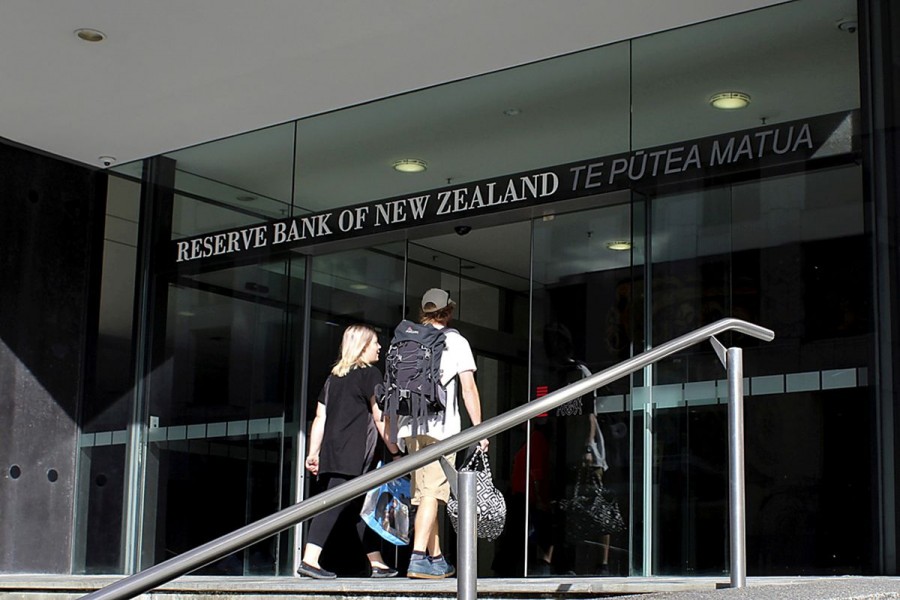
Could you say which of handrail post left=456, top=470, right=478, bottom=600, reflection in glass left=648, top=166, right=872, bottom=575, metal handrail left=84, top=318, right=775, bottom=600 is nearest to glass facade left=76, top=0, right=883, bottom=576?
reflection in glass left=648, top=166, right=872, bottom=575

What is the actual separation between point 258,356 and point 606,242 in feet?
11.6

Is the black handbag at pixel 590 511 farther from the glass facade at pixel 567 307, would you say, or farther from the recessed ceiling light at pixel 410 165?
the recessed ceiling light at pixel 410 165

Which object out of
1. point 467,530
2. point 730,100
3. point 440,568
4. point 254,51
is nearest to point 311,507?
point 467,530

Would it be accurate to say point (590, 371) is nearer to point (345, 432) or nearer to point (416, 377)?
point (416, 377)

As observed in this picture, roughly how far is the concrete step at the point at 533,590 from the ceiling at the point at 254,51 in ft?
12.3

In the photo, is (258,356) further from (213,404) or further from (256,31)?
(256,31)

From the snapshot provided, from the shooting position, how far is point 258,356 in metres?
10.4

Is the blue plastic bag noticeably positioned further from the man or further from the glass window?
the glass window

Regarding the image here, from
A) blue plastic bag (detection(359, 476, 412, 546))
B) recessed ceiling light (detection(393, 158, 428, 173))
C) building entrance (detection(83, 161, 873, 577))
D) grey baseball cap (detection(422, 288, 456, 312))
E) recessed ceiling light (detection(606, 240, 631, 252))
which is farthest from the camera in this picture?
recessed ceiling light (detection(393, 158, 428, 173))

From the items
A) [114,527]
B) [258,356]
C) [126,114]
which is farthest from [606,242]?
[114,527]

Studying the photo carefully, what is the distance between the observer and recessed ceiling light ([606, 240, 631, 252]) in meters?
8.22

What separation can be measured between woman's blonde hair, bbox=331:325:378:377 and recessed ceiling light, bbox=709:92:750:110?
113 inches

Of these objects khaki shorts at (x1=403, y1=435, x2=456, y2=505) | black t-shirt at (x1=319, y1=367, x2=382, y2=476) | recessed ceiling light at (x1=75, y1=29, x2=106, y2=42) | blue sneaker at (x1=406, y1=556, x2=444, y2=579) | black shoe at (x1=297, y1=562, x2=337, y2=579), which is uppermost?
recessed ceiling light at (x1=75, y1=29, x2=106, y2=42)

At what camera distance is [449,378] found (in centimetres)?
760
